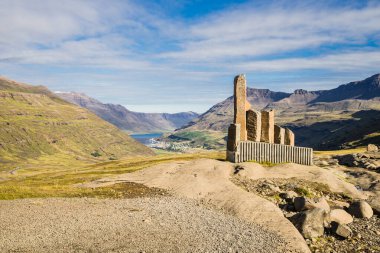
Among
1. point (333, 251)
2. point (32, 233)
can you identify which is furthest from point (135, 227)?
point (333, 251)

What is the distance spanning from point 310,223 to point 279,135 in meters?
33.3

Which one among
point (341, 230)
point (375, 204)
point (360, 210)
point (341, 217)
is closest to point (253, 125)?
point (375, 204)

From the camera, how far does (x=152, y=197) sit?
38094 mm

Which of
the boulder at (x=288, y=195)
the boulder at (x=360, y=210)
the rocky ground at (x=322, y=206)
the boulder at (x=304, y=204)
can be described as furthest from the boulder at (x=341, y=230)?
the boulder at (x=288, y=195)

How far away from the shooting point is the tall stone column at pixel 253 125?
58406 millimetres

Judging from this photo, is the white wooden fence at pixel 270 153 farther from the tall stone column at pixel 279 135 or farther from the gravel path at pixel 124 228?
the gravel path at pixel 124 228

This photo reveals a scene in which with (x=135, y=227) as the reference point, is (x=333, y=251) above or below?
below

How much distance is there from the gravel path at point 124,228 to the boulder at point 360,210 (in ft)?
51.3

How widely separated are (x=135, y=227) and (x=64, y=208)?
8849 millimetres

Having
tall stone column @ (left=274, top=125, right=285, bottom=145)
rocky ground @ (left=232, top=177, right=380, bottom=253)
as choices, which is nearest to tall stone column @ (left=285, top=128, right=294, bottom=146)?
tall stone column @ (left=274, top=125, right=285, bottom=145)

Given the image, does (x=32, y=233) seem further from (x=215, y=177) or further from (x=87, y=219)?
(x=215, y=177)

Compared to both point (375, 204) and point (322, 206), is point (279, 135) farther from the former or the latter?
point (322, 206)

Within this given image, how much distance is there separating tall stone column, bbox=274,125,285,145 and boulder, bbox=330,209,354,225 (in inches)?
1047

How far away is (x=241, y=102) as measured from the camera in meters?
58.0
